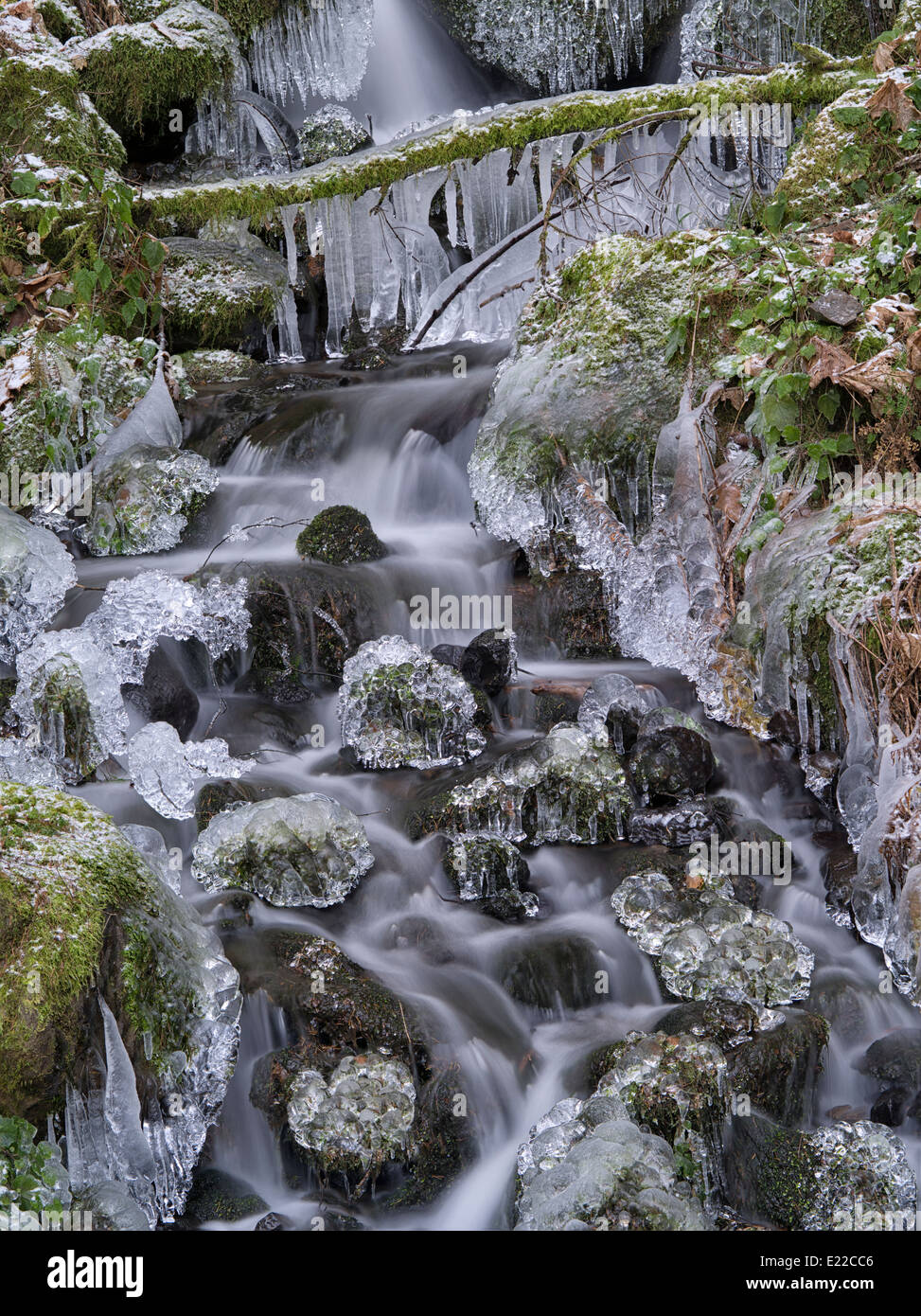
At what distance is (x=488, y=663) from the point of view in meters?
5.34

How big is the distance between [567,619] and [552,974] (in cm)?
212

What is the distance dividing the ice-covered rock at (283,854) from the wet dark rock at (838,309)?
2766mm

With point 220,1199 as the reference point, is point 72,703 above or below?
above

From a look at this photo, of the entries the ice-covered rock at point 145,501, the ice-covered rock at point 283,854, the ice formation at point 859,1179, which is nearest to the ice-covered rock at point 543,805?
the ice-covered rock at point 283,854

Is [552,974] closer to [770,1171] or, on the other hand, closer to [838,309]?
[770,1171]

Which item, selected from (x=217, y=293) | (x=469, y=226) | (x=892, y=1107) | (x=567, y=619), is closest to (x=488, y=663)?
(x=567, y=619)

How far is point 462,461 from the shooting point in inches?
265

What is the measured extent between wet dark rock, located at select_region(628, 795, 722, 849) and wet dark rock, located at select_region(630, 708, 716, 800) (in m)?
0.07

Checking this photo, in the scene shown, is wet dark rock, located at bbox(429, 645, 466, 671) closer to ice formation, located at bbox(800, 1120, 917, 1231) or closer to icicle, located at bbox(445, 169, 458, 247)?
ice formation, located at bbox(800, 1120, 917, 1231)

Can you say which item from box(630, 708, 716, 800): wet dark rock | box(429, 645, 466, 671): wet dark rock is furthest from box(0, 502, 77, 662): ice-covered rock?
box(630, 708, 716, 800): wet dark rock

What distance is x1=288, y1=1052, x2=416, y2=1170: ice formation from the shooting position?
133 inches

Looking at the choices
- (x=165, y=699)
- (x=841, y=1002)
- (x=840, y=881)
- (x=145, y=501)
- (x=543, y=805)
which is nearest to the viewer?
(x=841, y=1002)

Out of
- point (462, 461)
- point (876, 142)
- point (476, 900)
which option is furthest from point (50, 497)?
point (876, 142)

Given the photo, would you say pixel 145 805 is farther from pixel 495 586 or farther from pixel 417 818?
pixel 495 586
